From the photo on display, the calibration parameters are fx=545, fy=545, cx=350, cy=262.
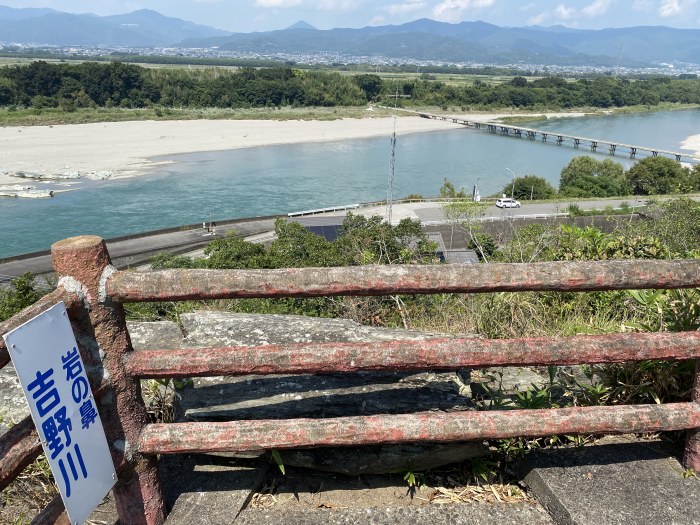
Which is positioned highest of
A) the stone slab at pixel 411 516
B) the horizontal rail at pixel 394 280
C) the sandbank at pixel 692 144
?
the horizontal rail at pixel 394 280

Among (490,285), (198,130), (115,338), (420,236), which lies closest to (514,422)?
(490,285)

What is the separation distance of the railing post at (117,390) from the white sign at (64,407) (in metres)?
0.08

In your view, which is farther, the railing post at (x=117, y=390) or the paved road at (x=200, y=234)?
the paved road at (x=200, y=234)

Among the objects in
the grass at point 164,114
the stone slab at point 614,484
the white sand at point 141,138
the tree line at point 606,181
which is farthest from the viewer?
the grass at point 164,114

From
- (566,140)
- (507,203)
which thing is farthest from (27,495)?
(566,140)

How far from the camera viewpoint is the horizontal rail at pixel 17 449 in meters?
1.44

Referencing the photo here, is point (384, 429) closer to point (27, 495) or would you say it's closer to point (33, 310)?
point (33, 310)

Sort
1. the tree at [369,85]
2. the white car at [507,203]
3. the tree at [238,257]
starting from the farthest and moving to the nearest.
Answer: the tree at [369,85], the white car at [507,203], the tree at [238,257]

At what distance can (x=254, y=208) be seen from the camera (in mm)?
37594

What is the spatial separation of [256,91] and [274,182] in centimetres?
5060

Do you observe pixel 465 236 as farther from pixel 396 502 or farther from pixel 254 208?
pixel 396 502

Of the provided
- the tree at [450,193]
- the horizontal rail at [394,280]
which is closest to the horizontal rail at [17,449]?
the horizontal rail at [394,280]

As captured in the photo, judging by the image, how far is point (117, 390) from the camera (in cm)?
171

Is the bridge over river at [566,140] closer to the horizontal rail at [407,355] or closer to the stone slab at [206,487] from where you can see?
the horizontal rail at [407,355]
